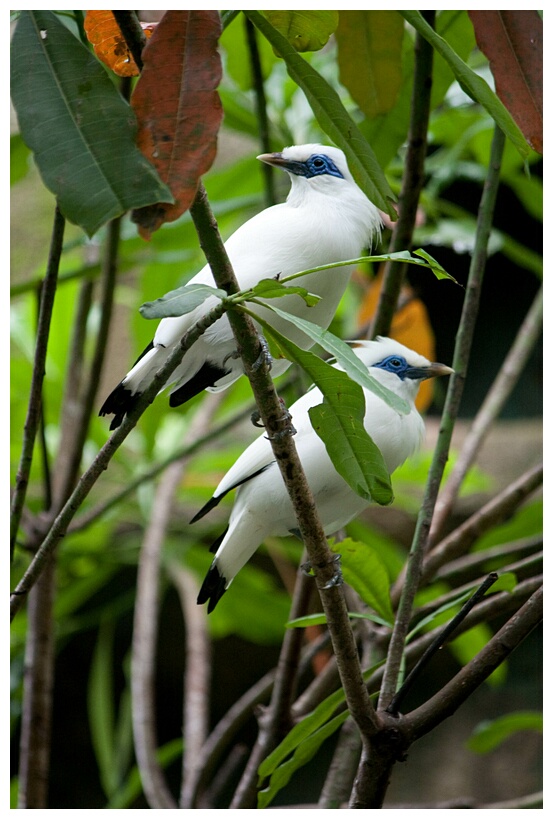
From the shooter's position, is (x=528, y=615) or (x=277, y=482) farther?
(x=277, y=482)

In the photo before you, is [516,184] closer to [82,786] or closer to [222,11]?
[222,11]

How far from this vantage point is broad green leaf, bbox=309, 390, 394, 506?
628 mm

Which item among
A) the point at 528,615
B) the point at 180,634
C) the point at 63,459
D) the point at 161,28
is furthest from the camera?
the point at 180,634

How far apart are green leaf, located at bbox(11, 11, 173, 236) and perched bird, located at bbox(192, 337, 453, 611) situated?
0.32m

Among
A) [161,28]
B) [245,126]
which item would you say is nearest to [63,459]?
[245,126]

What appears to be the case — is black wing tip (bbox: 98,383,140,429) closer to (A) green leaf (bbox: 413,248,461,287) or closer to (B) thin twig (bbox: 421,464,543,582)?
(A) green leaf (bbox: 413,248,461,287)

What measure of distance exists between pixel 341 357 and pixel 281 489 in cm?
31

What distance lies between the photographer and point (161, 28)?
0.59 metres

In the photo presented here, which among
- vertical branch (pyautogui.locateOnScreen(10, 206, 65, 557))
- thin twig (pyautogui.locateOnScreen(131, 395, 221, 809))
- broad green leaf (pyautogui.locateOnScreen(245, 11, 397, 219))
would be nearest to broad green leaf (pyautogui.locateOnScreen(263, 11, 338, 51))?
broad green leaf (pyautogui.locateOnScreen(245, 11, 397, 219))

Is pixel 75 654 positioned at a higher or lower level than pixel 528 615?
lower

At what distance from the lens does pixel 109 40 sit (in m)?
0.70

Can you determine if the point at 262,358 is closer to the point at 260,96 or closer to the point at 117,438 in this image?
the point at 117,438

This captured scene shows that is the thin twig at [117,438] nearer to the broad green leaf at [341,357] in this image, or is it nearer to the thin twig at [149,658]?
the broad green leaf at [341,357]

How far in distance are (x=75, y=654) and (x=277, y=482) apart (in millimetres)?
2089
